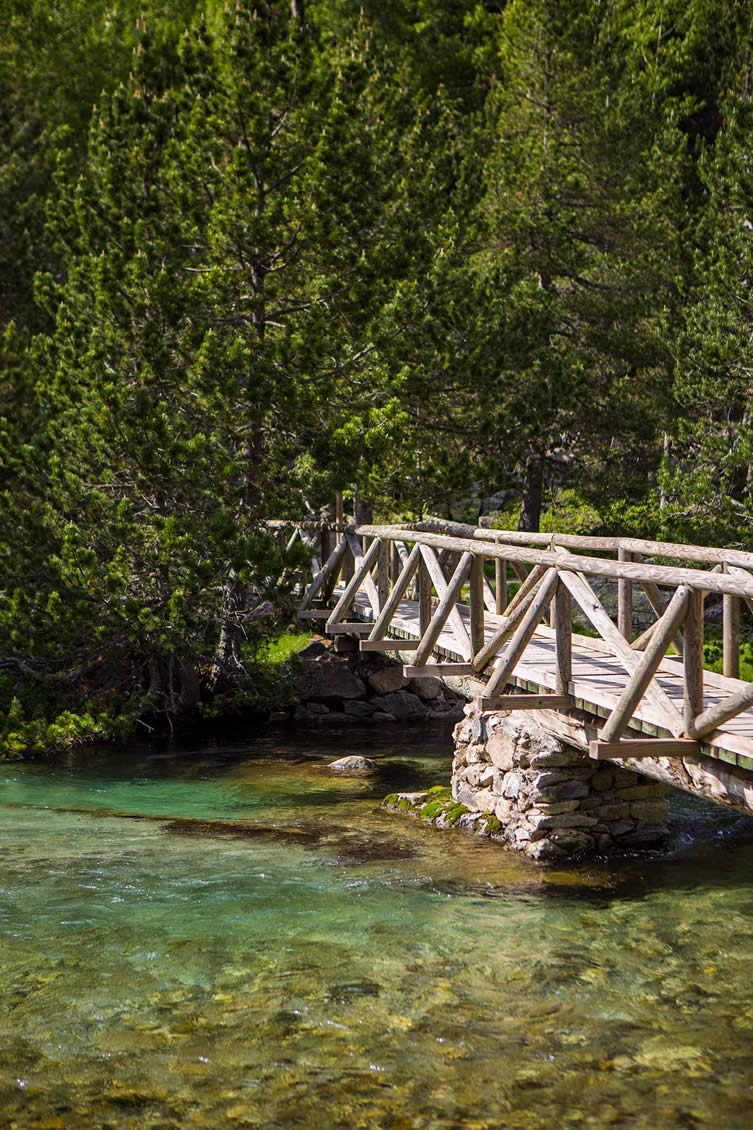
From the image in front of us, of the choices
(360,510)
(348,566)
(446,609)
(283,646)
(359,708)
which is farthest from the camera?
(360,510)

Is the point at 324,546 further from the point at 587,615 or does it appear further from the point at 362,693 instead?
the point at 587,615

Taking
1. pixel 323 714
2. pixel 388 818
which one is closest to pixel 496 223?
pixel 323 714

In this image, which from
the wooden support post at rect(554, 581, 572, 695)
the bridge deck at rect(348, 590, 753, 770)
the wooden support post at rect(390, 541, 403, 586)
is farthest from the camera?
the wooden support post at rect(390, 541, 403, 586)

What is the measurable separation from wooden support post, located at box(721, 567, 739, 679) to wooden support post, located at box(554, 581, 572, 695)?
1.06 m

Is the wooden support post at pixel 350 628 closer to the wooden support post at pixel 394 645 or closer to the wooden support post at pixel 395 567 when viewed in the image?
the wooden support post at pixel 395 567

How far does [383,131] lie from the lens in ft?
60.8

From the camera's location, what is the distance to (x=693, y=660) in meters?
6.71

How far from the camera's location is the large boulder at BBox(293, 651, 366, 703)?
54.5ft

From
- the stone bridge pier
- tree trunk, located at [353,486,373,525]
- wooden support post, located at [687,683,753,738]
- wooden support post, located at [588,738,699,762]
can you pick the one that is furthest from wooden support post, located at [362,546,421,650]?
tree trunk, located at [353,486,373,525]

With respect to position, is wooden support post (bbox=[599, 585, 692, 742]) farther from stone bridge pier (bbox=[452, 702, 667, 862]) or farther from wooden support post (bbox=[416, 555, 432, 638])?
wooden support post (bbox=[416, 555, 432, 638])

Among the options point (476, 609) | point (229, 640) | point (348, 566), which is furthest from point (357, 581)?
point (476, 609)

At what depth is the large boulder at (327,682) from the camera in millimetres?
16625

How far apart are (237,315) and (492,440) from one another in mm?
5616

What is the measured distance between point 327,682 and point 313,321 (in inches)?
208
